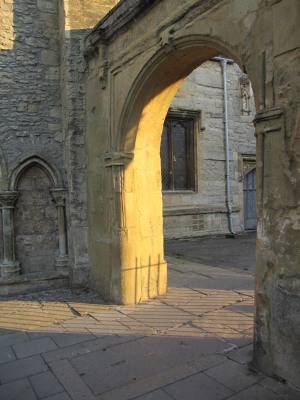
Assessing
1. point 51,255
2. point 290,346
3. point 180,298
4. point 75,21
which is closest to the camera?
point 290,346

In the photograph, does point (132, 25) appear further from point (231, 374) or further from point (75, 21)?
point (231, 374)

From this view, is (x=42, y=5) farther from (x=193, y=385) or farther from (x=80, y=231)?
(x=193, y=385)

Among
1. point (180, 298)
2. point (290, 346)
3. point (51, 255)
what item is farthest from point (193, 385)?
point (51, 255)

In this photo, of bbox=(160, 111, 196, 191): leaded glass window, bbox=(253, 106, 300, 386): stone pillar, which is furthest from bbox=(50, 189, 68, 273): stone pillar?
bbox=(160, 111, 196, 191): leaded glass window

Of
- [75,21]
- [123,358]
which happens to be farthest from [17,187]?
[123,358]

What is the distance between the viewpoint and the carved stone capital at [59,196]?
578 cm

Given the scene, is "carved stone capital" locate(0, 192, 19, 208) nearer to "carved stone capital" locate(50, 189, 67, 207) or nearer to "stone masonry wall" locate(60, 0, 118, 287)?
"carved stone capital" locate(50, 189, 67, 207)

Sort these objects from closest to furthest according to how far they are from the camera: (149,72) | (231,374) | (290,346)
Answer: (290,346), (231,374), (149,72)

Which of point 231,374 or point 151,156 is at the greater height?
point 151,156

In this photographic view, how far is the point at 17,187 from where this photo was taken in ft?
18.8

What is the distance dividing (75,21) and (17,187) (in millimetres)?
2692

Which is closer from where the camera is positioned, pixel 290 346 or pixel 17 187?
pixel 290 346

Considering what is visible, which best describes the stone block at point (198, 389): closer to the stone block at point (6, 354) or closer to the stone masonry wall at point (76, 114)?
the stone block at point (6, 354)

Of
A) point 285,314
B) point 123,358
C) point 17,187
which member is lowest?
point 123,358
